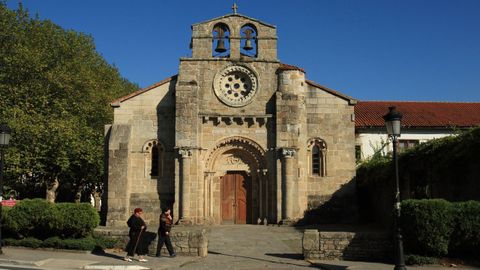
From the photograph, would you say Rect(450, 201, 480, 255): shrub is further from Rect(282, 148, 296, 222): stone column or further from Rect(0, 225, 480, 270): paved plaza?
Rect(282, 148, 296, 222): stone column

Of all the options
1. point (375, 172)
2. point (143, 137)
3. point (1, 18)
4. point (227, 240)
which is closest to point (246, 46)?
point (143, 137)

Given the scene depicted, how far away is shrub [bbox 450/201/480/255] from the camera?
1359 centimetres

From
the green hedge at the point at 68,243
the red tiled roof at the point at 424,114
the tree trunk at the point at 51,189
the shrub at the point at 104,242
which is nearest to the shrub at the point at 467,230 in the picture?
the shrub at the point at 104,242

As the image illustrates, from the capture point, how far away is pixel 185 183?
24016 millimetres

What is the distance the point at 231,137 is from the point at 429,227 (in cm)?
1312

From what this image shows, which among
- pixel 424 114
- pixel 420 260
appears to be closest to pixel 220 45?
pixel 420 260

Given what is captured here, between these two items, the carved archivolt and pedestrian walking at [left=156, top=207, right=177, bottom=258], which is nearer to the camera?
pedestrian walking at [left=156, top=207, right=177, bottom=258]

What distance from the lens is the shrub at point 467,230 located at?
44.6 feet

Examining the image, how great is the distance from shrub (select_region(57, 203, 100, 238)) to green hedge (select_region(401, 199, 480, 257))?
1065 centimetres

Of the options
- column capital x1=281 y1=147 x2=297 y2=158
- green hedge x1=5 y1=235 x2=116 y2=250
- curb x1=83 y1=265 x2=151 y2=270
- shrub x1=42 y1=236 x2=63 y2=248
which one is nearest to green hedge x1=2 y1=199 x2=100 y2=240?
green hedge x1=5 y1=235 x2=116 y2=250

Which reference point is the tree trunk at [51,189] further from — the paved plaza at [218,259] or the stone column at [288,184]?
the stone column at [288,184]

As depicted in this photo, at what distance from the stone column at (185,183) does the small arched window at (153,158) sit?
5.69 ft

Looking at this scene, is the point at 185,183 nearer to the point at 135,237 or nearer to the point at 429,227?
the point at 135,237

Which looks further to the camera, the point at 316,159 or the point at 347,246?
the point at 316,159
